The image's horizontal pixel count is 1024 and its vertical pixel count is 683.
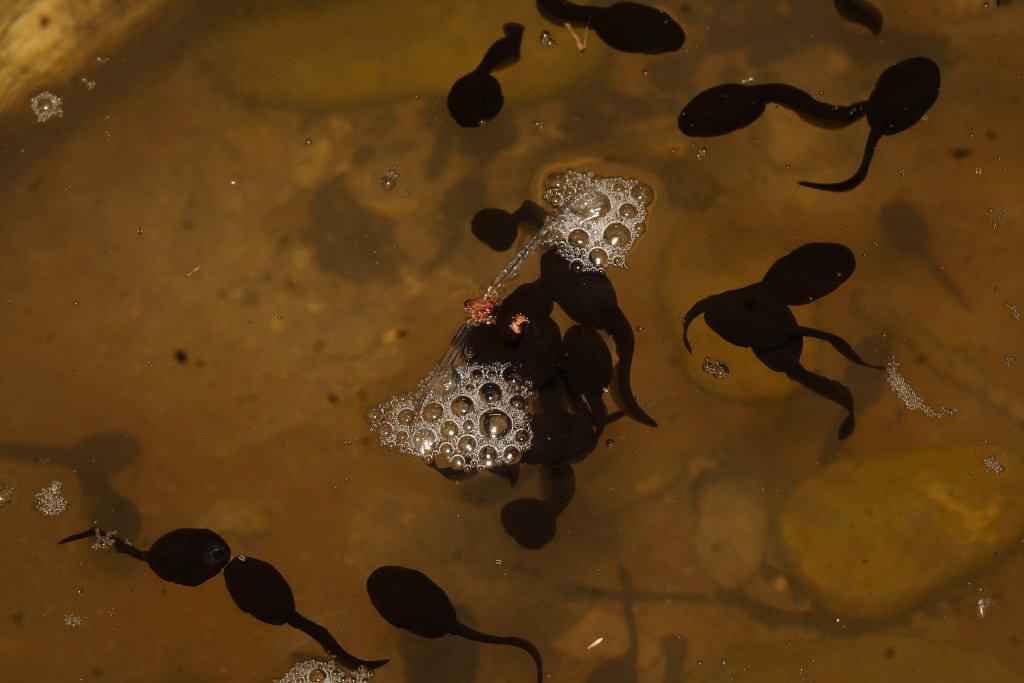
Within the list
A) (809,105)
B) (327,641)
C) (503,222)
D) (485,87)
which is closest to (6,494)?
(327,641)

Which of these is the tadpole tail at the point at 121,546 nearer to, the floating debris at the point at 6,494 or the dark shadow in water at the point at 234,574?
the dark shadow in water at the point at 234,574

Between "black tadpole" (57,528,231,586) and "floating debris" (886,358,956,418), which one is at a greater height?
"black tadpole" (57,528,231,586)

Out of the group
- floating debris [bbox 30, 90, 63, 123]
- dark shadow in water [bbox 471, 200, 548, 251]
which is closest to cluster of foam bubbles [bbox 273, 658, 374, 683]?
dark shadow in water [bbox 471, 200, 548, 251]

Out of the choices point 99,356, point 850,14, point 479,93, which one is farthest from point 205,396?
point 850,14

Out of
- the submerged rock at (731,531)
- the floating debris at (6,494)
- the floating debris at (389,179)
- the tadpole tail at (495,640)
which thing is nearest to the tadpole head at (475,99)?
the floating debris at (389,179)

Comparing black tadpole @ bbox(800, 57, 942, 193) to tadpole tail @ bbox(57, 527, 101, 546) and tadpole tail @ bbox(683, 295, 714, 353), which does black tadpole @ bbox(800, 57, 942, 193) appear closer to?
tadpole tail @ bbox(683, 295, 714, 353)

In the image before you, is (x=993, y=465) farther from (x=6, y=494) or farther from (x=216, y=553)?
(x=6, y=494)
